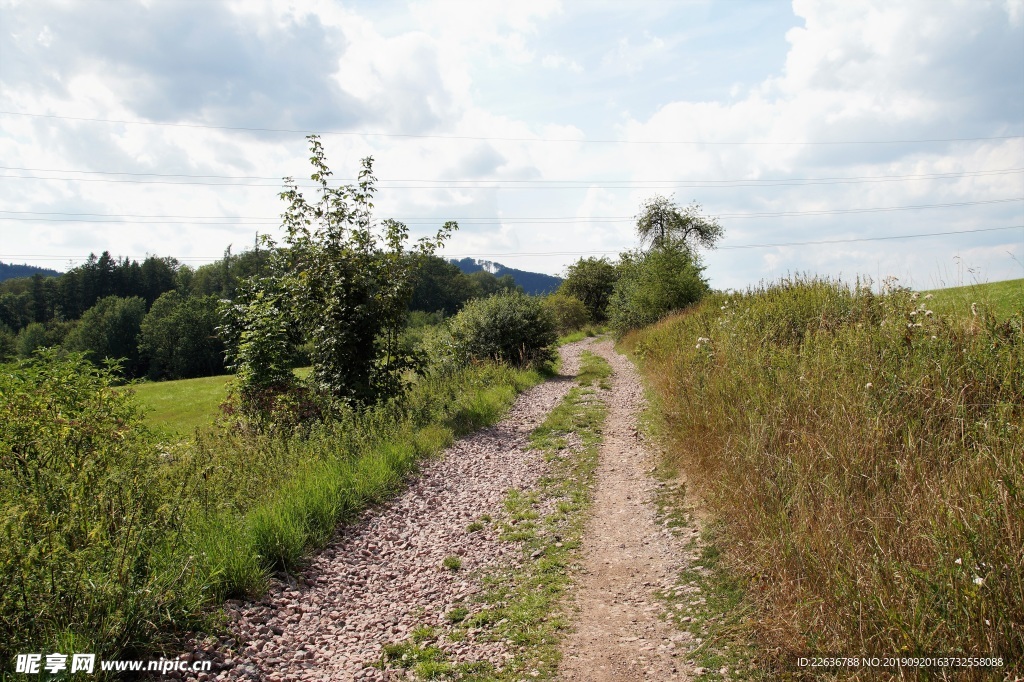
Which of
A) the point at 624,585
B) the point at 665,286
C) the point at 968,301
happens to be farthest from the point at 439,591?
the point at 665,286

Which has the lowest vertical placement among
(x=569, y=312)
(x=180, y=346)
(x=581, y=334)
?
(x=180, y=346)

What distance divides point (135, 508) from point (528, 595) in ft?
12.5

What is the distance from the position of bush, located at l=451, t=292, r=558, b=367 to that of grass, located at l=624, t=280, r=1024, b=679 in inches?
537

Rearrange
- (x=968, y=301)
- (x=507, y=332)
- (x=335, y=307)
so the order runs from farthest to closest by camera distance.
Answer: (x=507, y=332) → (x=335, y=307) → (x=968, y=301)

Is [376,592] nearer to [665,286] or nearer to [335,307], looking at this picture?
[335,307]

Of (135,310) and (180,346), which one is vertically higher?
(135,310)

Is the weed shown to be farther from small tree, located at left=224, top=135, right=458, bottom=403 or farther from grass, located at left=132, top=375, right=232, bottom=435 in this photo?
grass, located at left=132, top=375, right=232, bottom=435

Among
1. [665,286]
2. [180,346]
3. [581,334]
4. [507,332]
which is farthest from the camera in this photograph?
[180,346]

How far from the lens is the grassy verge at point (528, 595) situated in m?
4.32

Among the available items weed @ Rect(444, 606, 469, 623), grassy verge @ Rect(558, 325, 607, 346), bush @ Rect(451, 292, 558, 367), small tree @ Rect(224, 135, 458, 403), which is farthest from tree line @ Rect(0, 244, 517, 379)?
weed @ Rect(444, 606, 469, 623)

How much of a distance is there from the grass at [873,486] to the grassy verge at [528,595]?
58.9 inches

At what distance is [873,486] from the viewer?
4375 mm

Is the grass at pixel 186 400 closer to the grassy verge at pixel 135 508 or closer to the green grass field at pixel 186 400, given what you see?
the green grass field at pixel 186 400

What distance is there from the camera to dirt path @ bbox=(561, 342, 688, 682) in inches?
164
